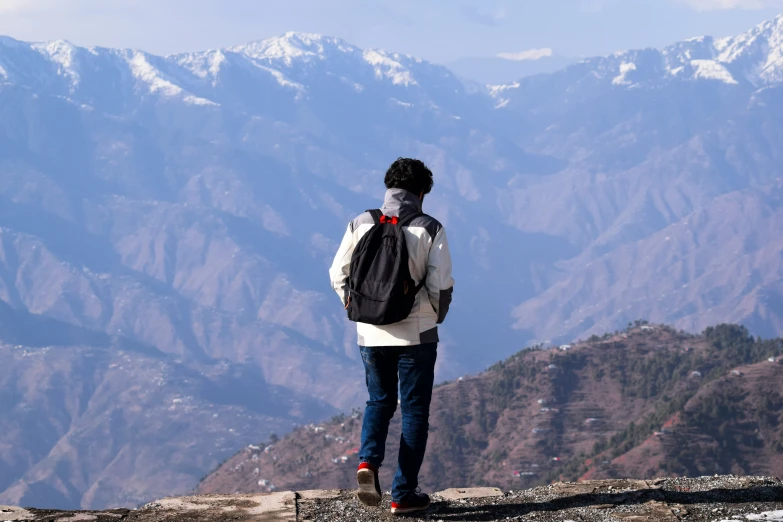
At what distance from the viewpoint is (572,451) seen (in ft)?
202

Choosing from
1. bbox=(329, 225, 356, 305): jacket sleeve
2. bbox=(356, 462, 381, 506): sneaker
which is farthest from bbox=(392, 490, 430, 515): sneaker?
bbox=(329, 225, 356, 305): jacket sleeve

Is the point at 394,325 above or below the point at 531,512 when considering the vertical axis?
above

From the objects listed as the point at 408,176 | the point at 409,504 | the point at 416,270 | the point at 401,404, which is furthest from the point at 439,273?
the point at 409,504

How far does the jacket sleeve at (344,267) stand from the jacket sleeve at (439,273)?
640 millimetres

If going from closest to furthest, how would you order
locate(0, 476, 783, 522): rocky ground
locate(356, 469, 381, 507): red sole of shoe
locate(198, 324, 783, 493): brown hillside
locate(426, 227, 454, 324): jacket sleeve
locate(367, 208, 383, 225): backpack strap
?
locate(426, 227, 454, 324): jacket sleeve, locate(367, 208, 383, 225): backpack strap, locate(356, 469, 381, 507): red sole of shoe, locate(0, 476, 783, 522): rocky ground, locate(198, 324, 783, 493): brown hillside

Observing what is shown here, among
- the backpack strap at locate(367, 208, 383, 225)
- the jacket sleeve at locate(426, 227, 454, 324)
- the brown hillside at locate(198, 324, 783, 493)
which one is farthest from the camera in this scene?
the brown hillside at locate(198, 324, 783, 493)

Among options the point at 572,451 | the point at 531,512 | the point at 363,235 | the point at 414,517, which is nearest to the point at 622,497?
the point at 531,512

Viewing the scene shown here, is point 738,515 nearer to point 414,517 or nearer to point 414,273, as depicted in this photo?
point 414,517

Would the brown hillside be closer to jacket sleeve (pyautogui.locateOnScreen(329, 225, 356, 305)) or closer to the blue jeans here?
the blue jeans

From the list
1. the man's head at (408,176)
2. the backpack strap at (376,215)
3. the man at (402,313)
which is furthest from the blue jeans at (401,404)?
the man's head at (408,176)

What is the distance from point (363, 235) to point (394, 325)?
0.71 meters

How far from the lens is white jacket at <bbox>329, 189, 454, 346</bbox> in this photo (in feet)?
22.9

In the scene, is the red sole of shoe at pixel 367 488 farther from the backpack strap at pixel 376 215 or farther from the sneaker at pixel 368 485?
the backpack strap at pixel 376 215

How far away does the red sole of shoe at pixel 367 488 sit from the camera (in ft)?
24.2
